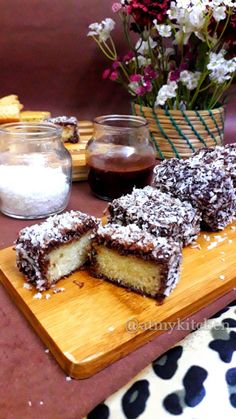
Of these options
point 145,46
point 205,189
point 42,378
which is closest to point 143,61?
point 145,46

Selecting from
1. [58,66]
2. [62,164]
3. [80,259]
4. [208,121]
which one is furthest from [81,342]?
[58,66]

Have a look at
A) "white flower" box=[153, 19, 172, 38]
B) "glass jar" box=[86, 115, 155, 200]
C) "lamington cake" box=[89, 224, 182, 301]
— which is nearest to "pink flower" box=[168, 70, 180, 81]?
"white flower" box=[153, 19, 172, 38]

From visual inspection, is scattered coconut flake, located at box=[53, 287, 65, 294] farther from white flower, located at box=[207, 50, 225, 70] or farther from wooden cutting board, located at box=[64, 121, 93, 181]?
white flower, located at box=[207, 50, 225, 70]

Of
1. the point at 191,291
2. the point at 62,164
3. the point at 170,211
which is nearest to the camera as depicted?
the point at 191,291

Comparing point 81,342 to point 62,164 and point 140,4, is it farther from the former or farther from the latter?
point 140,4

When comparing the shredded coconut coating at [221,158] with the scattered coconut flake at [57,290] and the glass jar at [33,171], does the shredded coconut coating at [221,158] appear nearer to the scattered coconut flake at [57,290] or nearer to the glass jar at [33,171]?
the glass jar at [33,171]
